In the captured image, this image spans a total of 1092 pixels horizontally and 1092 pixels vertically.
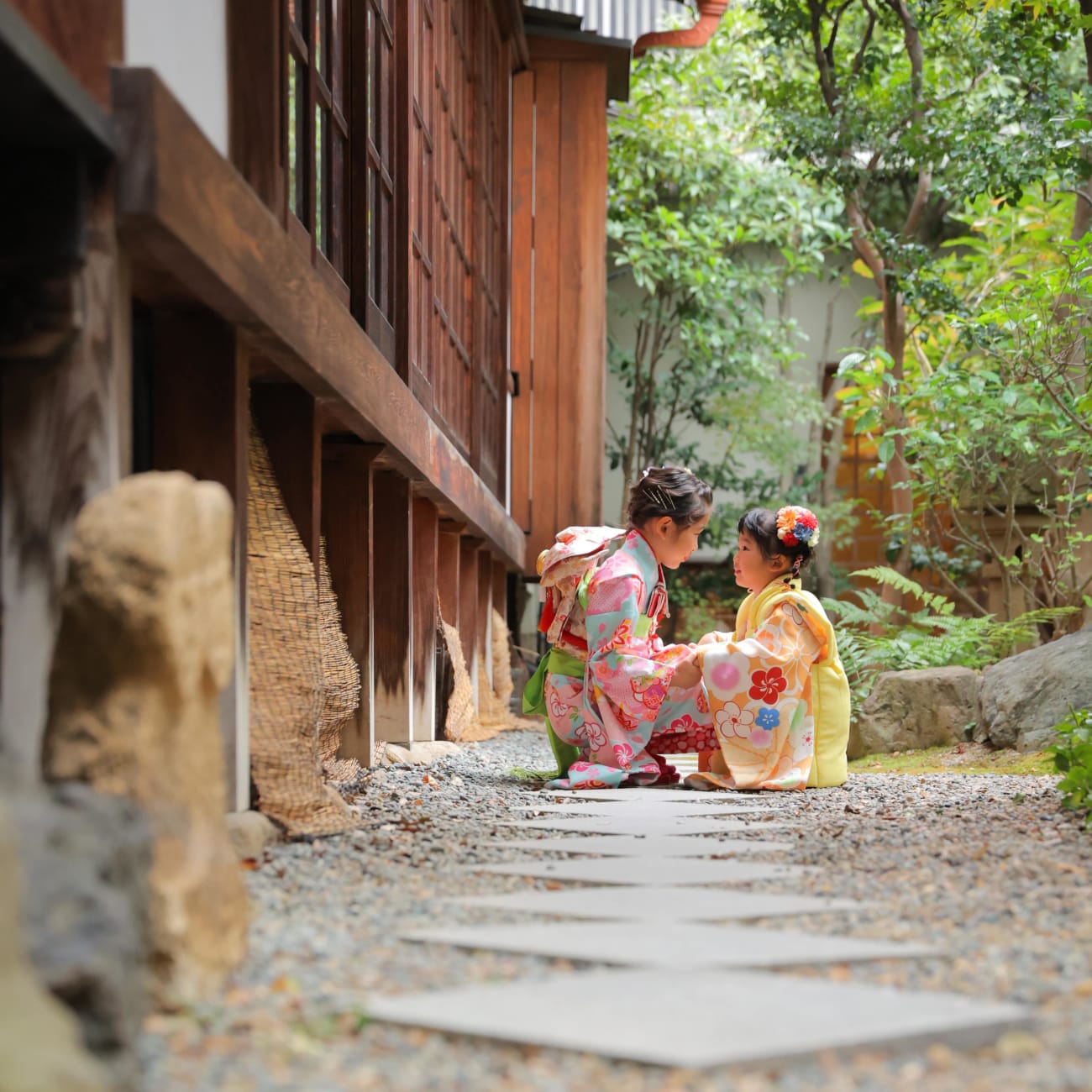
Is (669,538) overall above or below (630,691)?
above

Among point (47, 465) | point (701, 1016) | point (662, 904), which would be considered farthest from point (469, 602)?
point (701, 1016)

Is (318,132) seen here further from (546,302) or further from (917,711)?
(546,302)

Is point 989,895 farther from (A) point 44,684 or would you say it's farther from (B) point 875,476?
(B) point 875,476

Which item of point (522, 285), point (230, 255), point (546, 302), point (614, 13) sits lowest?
point (230, 255)

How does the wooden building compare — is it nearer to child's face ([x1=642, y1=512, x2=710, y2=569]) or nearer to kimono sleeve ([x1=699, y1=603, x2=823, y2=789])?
child's face ([x1=642, y1=512, x2=710, y2=569])

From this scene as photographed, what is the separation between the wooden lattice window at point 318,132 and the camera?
3246mm

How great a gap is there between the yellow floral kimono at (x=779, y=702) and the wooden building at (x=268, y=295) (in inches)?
48.8

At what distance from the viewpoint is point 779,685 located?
14.0 feet

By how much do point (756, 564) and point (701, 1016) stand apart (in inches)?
126

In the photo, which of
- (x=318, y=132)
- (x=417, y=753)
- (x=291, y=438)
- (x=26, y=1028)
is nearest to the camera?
(x=26, y=1028)

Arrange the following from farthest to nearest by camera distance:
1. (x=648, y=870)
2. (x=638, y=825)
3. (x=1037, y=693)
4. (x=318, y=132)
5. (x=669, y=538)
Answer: (x=1037, y=693) → (x=669, y=538) → (x=318, y=132) → (x=638, y=825) → (x=648, y=870)

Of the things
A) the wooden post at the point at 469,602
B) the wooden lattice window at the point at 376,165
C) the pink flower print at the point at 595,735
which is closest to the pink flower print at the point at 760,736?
the pink flower print at the point at 595,735

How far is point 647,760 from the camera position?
14.6 ft

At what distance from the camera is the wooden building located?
6.04 ft
